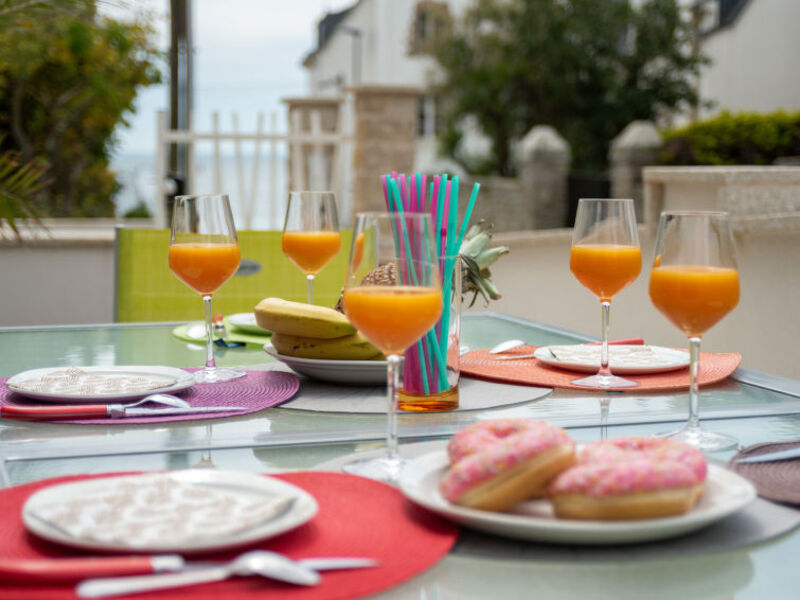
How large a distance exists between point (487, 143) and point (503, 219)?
768 centimetres

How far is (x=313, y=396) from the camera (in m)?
1.47

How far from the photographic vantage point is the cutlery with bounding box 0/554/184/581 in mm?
730

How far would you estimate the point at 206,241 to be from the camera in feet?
5.34

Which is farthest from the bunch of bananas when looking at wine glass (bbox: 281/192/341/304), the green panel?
the green panel

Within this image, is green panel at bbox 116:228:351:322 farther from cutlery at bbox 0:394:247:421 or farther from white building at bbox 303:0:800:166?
white building at bbox 303:0:800:166

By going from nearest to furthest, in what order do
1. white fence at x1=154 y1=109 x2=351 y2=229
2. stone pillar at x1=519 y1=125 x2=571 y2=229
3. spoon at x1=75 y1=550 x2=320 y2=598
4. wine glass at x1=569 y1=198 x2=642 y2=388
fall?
spoon at x1=75 y1=550 x2=320 y2=598 < wine glass at x1=569 y1=198 x2=642 y2=388 < white fence at x1=154 y1=109 x2=351 y2=229 < stone pillar at x1=519 y1=125 x2=571 y2=229

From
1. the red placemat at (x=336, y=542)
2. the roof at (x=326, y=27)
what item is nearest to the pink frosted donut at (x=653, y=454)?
the red placemat at (x=336, y=542)

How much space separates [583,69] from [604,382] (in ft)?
49.3

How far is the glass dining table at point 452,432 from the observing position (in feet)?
2.56

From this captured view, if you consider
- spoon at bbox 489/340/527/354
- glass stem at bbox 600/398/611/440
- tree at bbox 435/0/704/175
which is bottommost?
glass stem at bbox 600/398/611/440

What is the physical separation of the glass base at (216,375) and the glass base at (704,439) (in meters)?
0.70

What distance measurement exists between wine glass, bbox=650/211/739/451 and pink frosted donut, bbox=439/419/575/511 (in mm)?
388

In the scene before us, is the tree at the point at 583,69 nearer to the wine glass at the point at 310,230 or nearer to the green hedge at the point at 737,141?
the green hedge at the point at 737,141

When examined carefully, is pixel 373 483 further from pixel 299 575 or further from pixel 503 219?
pixel 503 219
